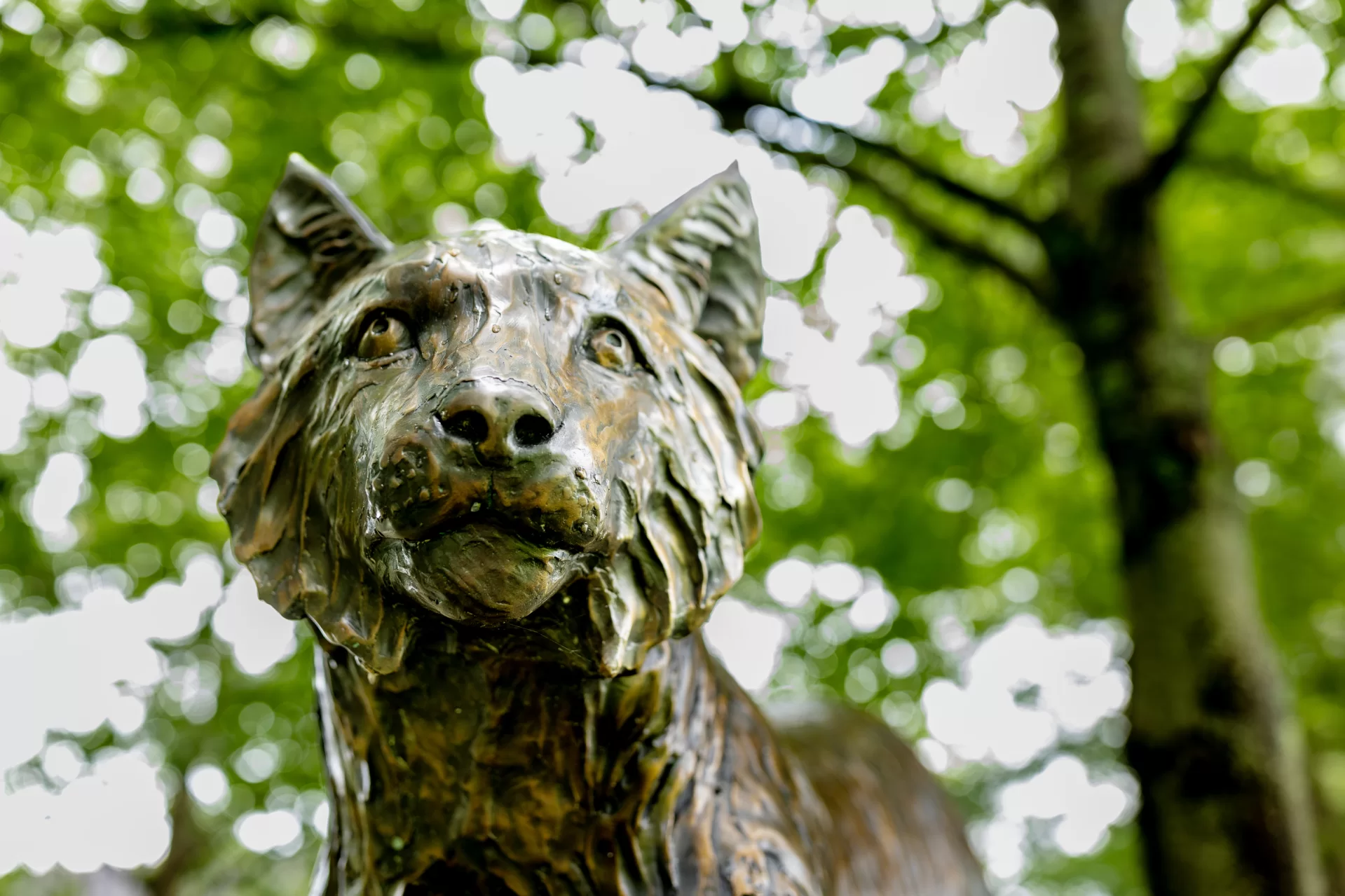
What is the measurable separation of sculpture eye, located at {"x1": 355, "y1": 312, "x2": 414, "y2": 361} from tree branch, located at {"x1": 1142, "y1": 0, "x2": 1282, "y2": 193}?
3.11 meters

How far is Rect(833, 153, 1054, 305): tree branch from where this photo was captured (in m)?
4.90

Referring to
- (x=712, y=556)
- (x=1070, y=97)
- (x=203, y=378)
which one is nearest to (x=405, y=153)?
(x=203, y=378)

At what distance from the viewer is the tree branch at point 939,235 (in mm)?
4902

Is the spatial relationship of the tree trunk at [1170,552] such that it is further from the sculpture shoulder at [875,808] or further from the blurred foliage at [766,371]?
the sculpture shoulder at [875,808]

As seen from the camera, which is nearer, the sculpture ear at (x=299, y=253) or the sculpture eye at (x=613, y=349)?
the sculpture eye at (x=613, y=349)

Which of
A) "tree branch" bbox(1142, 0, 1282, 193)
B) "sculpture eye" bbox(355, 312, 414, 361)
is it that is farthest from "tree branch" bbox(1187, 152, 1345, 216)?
"sculpture eye" bbox(355, 312, 414, 361)

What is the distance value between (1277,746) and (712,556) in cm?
269

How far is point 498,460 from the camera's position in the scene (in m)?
1.35

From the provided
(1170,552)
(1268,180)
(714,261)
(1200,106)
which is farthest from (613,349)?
(1268,180)

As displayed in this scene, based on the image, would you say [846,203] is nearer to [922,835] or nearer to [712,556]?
[922,835]

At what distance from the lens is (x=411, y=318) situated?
1.58 metres

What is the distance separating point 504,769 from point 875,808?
1.19 metres

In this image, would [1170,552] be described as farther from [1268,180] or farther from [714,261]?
[714,261]

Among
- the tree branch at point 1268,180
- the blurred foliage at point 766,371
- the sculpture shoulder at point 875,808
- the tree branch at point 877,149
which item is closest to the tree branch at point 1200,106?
the tree branch at point 877,149
